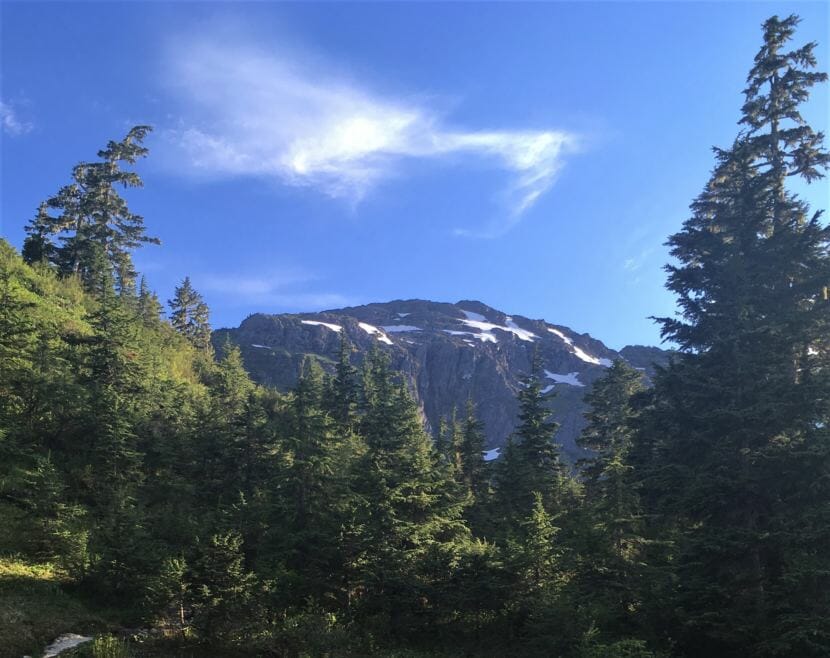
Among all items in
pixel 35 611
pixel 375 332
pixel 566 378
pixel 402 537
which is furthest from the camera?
pixel 375 332

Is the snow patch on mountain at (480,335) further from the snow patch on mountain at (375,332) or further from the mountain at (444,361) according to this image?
the snow patch on mountain at (375,332)

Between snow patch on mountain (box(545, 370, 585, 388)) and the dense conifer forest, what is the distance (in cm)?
15474

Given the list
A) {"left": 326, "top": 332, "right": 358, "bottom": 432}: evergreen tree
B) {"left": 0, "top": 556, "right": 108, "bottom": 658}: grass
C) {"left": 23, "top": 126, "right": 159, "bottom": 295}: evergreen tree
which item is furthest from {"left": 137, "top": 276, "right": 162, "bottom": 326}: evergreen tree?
{"left": 0, "top": 556, "right": 108, "bottom": 658}: grass

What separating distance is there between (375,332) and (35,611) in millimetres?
171911

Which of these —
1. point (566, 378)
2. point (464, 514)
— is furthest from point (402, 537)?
point (566, 378)

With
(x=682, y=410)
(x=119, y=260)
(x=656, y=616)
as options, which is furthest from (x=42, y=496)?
(x=119, y=260)

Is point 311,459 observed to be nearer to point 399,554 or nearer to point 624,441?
point 399,554

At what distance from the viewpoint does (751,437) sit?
16531 mm

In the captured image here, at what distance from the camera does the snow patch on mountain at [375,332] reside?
17921 centimetres

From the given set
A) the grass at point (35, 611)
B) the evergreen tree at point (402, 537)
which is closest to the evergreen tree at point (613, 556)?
the evergreen tree at point (402, 537)

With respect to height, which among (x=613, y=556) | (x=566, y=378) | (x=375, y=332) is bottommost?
(x=613, y=556)

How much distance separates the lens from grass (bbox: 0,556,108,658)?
14227mm

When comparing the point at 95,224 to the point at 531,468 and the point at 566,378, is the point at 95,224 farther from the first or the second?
the point at 566,378

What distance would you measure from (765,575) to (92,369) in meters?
32.6
